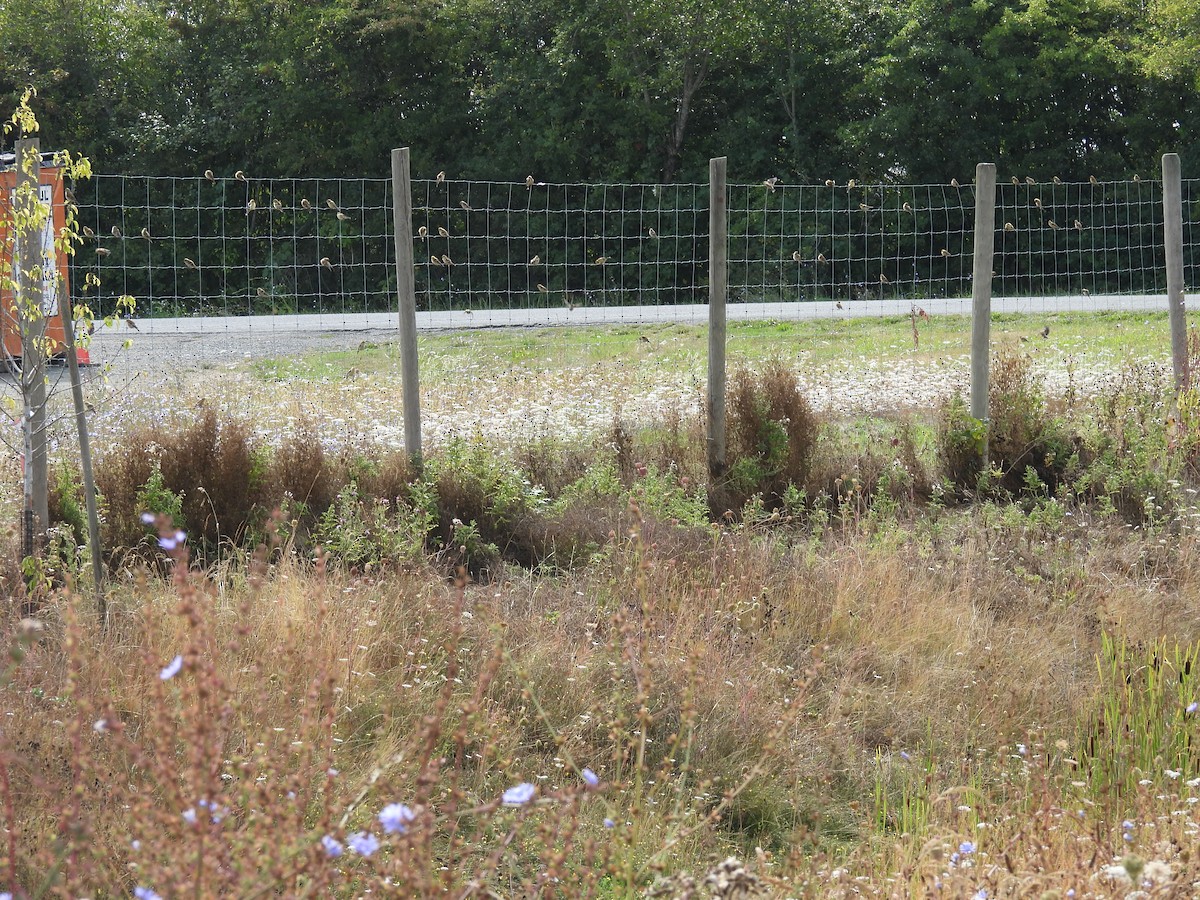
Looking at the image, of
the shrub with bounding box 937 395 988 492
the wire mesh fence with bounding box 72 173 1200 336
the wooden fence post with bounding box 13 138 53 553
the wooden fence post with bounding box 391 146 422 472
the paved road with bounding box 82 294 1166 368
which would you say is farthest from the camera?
the wire mesh fence with bounding box 72 173 1200 336

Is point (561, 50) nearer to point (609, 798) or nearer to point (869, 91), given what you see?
point (869, 91)

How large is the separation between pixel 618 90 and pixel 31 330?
18686mm

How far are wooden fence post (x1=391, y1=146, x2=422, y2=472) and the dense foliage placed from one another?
1615cm

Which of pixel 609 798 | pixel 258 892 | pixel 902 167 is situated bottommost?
pixel 609 798

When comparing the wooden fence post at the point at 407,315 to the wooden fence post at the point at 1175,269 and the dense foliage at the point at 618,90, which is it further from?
the dense foliage at the point at 618,90

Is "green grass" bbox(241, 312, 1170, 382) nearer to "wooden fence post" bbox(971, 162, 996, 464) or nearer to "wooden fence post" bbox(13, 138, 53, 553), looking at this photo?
"wooden fence post" bbox(971, 162, 996, 464)

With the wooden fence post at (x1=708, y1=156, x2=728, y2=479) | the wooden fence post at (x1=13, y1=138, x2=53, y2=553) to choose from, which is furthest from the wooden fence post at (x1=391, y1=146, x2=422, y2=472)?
the wooden fence post at (x1=13, y1=138, x2=53, y2=553)

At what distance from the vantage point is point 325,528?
5340 mm

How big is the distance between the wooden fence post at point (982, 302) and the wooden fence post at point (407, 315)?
2.94 metres

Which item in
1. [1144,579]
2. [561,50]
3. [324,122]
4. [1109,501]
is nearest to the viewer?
[1144,579]

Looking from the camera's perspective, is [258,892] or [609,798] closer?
[258,892]

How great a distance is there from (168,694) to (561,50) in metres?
19.5

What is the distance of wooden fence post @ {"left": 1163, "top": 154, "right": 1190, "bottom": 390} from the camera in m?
7.00

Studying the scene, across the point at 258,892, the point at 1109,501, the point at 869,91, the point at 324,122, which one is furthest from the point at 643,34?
the point at 258,892
